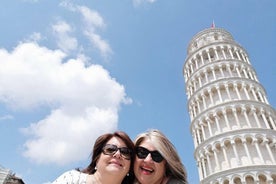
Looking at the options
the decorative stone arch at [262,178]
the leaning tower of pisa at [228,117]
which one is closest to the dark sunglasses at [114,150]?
the leaning tower of pisa at [228,117]

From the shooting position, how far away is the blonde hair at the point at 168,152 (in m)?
3.51

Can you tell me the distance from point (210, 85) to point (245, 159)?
10402 mm

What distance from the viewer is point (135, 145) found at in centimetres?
368

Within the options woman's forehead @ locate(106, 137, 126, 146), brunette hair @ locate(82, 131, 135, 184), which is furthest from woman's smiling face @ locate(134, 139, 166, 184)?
woman's forehead @ locate(106, 137, 126, 146)

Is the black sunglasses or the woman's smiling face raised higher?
the black sunglasses

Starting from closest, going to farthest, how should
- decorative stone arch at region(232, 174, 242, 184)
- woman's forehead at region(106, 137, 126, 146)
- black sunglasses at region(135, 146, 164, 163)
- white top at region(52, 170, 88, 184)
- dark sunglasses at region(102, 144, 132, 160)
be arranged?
white top at region(52, 170, 88, 184) → dark sunglasses at region(102, 144, 132, 160) → woman's forehead at region(106, 137, 126, 146) → black sunglasses at region(135, 146, 164, 163) → decorative stone arch at region(232, 174, 242, 184)

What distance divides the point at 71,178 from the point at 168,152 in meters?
1.38

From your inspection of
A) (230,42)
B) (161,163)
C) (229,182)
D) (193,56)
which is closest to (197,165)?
(229,182)

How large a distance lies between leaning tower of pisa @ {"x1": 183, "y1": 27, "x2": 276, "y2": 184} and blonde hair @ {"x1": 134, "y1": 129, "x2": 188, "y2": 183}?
72.8ft

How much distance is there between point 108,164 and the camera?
3230 millimetres

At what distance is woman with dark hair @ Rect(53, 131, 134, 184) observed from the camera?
309cm

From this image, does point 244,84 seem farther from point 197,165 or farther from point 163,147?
point 163,147

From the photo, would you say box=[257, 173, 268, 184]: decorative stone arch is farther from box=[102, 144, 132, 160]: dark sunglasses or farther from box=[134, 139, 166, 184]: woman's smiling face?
box=[102, 144, 132, 160]: dark sunglasses

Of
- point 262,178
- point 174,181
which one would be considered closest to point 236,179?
point 262,178
